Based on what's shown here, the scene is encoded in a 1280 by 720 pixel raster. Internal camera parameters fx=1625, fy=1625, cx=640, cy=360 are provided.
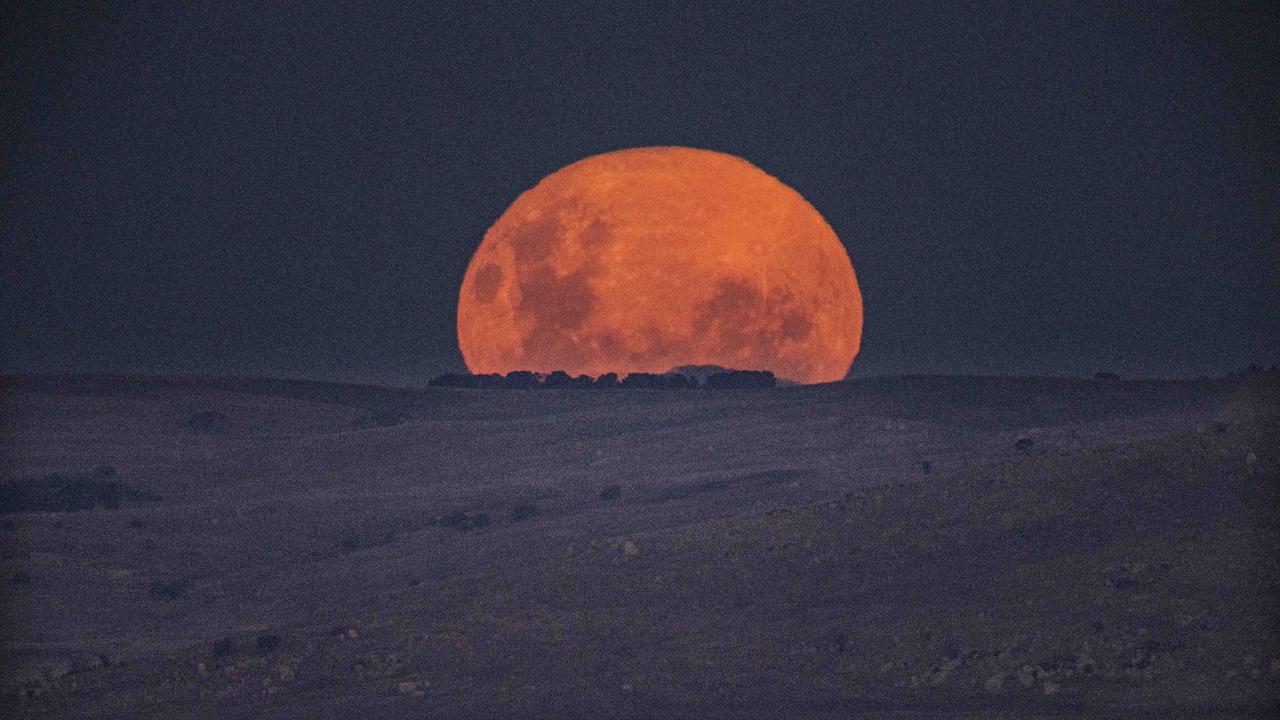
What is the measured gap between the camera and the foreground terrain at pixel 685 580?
15.2 meters

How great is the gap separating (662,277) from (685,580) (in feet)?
80.3

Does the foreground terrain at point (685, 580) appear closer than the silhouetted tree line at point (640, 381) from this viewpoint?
Yes

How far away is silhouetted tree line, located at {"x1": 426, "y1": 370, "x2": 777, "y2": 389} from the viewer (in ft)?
142

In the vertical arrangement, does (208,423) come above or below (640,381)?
below

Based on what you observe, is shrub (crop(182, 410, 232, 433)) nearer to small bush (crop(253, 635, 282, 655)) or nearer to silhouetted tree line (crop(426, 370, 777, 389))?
silhouetted tree line (crop(426, 370, 777, 389))

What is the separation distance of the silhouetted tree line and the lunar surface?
0.86ft

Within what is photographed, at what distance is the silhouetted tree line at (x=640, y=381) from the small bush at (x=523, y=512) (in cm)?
1637

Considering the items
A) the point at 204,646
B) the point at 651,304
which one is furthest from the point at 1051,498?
the point at 651,304

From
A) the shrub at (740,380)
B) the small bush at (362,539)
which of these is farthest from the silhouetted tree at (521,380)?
the small bush at (362,539)

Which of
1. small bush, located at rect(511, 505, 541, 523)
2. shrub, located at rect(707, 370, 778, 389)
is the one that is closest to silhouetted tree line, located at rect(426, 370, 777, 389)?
shrub, located at rect(707, 370, 778, 389)

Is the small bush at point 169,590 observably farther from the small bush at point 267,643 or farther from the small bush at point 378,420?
the small bush at point 378,420

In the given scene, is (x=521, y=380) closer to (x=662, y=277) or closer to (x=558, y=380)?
(x=558, y=380)

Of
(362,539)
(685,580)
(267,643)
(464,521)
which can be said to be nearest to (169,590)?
(362,539)

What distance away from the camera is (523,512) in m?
26.3
